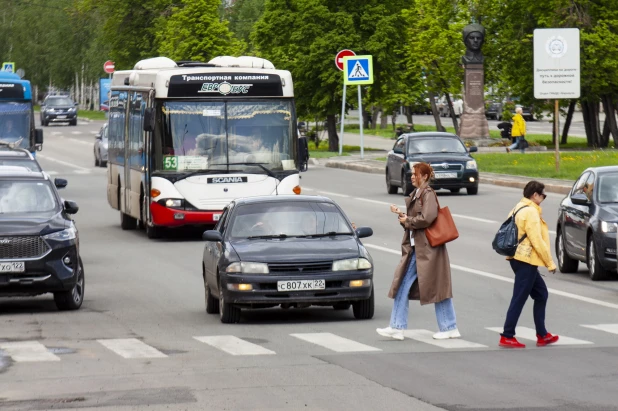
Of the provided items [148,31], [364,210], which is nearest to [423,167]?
[364,210]

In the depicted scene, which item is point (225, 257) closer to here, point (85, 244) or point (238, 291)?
point (238, 291)

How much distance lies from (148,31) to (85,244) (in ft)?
202

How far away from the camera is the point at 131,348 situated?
13102 mm

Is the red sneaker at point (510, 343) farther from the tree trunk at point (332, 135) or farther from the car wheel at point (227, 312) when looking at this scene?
the tree trunk at point (332, 135)

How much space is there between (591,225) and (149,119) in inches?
353

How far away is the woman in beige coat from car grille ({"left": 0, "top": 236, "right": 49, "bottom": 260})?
4.55m

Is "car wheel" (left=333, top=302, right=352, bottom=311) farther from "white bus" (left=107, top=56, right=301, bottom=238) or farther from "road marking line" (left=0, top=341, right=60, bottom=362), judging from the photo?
"white bus" (left=107, top=56, right=301, bottom=238)

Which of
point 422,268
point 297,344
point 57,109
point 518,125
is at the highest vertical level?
point 57,109

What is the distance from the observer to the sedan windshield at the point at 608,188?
18.9 meters

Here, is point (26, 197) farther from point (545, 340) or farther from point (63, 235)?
point (545, 340)

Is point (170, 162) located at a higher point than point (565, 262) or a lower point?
higher

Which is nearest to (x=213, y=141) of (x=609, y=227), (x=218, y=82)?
(x=218, y=82)

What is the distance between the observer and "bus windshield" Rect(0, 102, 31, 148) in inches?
1448

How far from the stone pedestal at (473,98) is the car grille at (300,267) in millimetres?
41673
